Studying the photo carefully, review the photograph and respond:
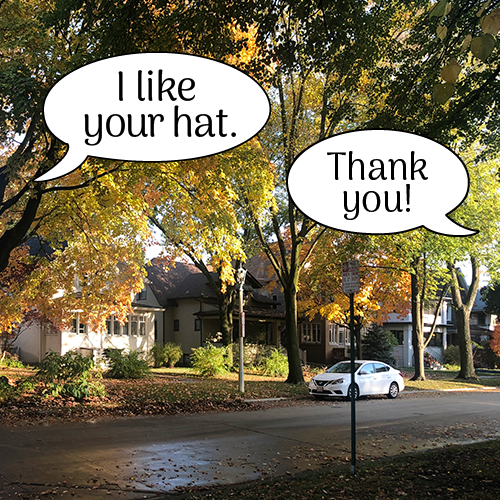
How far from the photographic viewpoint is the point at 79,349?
32.2m

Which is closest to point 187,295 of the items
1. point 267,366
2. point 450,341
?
point 267,366

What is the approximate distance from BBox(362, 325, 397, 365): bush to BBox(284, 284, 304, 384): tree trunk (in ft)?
69.5

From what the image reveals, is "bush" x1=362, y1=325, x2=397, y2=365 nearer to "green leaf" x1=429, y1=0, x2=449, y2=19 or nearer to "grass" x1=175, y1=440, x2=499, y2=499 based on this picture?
"grass" x1=175, y1=440, x2=499, y2=499

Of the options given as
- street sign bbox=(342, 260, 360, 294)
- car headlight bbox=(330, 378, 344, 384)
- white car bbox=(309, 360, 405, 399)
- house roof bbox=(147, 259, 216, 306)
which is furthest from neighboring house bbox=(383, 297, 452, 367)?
street sign bbox=(342, 260, 360, 294)

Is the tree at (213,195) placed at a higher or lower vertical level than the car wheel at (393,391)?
higher

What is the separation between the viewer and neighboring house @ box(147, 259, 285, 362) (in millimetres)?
39406

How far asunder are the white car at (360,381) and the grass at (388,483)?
11.6 meters

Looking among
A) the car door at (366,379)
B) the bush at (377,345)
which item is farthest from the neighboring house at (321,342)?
the car door at (366,379)

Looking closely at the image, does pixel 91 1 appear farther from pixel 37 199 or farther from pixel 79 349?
pixel 79 349

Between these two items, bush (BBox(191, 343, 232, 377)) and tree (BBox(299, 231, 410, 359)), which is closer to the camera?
bush (BBox(191, 343, 232, 377))

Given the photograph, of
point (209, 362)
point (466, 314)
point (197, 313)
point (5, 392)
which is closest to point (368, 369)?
point (209, 362)

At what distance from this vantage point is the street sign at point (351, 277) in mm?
8352

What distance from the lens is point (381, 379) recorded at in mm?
22531

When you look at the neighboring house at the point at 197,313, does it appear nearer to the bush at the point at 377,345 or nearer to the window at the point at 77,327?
the window at the point at 77,327
